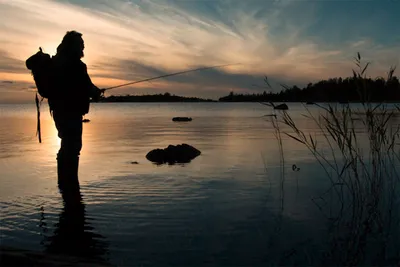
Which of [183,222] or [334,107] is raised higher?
[334,107]

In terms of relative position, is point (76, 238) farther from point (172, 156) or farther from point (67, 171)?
point (172, 156)

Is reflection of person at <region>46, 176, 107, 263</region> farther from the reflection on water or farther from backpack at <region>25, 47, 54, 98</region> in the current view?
backpack at <region>25, 47, 54, 98</region>

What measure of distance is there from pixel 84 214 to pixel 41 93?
2.72 meters

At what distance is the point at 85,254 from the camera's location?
18.0 feet

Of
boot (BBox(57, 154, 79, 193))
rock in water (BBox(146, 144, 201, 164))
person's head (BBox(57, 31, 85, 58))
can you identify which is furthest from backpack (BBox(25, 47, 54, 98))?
rock in water (BBox(146, 144, 201, 164))

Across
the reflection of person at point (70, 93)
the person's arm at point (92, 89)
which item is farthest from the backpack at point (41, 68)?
the person's arm at point (92, 89)

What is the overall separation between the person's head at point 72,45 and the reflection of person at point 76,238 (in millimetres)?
3138

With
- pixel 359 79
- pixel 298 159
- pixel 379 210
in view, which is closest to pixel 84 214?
pixel 379 210

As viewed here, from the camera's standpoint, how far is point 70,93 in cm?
831

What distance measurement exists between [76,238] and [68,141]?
290cm

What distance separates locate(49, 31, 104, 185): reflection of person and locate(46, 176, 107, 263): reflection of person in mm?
1276

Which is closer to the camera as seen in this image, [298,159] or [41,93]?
[41,93]

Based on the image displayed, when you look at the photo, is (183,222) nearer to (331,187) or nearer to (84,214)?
(84,214)

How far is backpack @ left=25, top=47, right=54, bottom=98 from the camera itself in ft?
26.2
